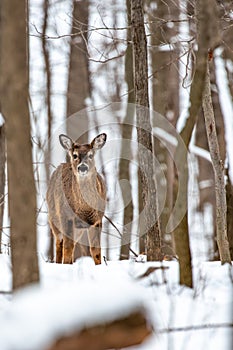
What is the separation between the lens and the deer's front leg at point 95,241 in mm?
10516

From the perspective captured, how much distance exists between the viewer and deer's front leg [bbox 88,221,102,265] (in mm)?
10516

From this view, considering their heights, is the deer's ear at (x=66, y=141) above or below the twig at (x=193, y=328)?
above

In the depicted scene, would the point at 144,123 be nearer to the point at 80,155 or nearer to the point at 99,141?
the point at 80,155

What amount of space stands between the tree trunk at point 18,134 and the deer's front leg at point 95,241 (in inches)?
226

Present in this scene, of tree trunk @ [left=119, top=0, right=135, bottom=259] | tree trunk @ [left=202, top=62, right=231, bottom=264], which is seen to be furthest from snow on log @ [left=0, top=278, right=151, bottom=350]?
tree trunk @ [left=119, top=0, right=135, bottom=259]

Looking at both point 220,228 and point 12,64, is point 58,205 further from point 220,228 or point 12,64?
point 12,64

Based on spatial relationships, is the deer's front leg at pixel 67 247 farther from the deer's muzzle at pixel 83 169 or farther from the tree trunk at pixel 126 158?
the tree trunk at pixel 126 158

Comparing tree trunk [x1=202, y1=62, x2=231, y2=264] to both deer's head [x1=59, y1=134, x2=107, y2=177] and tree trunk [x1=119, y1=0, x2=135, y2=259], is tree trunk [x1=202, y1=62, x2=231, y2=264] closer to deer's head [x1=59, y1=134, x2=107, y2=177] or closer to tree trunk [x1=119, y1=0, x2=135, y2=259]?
deer's head [x1=59, y1=134, x2=107, y2=177]

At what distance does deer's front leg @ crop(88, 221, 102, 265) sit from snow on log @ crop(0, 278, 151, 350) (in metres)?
6.14

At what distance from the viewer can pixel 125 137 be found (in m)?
15.4

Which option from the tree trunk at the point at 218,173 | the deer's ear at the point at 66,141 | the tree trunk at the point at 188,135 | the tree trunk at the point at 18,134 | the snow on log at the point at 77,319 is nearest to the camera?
the snow on log at the point at 77,319

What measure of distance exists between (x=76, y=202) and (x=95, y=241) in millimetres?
876

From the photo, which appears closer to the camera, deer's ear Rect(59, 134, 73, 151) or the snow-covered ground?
the snow-covered ground

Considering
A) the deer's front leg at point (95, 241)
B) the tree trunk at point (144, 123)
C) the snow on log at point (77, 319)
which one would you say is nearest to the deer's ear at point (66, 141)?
the deer's front leg at point (95, 241)
